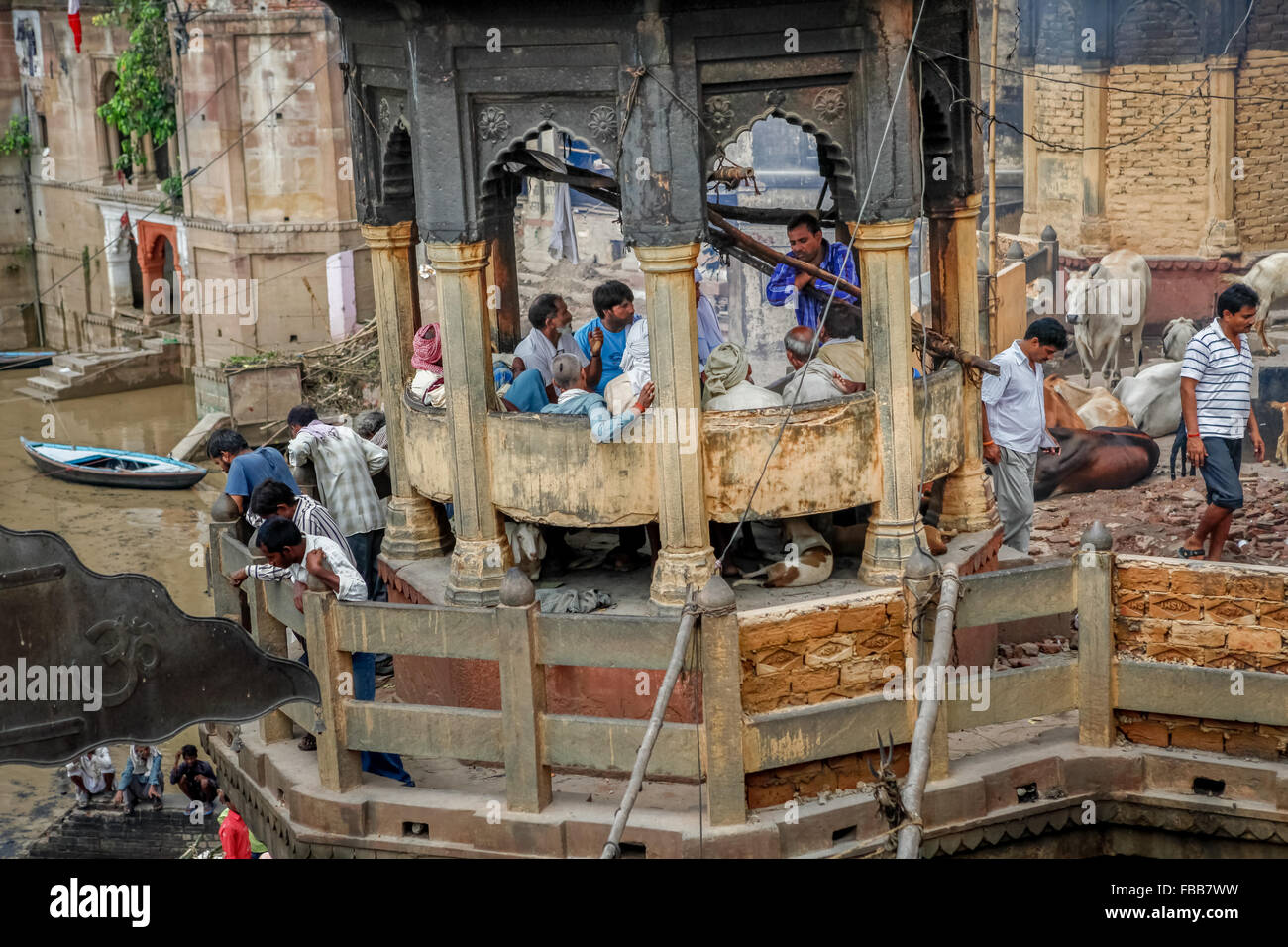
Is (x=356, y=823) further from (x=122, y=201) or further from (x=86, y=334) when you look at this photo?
(x=86, y=334)

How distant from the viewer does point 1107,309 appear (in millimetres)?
19844

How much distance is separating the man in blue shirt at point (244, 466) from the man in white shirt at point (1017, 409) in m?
4.37

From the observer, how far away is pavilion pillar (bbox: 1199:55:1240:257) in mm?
22844

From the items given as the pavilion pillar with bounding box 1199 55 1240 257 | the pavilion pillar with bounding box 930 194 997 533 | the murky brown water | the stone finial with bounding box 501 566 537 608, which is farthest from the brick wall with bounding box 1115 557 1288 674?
the pavilion pillar with bounding box 1199 55 1240 257

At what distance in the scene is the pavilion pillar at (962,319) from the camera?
10359 millimetres

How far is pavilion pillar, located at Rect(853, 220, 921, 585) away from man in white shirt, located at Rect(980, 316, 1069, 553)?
6.45 feet

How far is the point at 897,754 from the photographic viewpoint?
833cm

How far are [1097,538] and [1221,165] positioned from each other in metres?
16.4

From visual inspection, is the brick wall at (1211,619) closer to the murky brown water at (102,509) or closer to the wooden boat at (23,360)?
the murky brown water at (102,509)

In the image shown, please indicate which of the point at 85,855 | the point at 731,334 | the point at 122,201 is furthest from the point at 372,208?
the point at 122,201

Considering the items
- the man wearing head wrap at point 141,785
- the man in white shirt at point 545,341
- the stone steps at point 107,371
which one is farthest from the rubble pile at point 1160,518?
the stone steps at point 107,371

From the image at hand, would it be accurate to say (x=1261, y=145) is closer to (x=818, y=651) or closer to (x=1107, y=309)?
(x=1107, y=309)

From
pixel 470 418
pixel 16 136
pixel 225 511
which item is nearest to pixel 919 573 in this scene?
pixel 470 418

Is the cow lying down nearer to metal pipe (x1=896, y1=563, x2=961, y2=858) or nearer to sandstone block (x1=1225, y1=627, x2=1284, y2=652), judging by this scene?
sandstone block (x1=1225, y1=627, x2=1284, y2=652)
